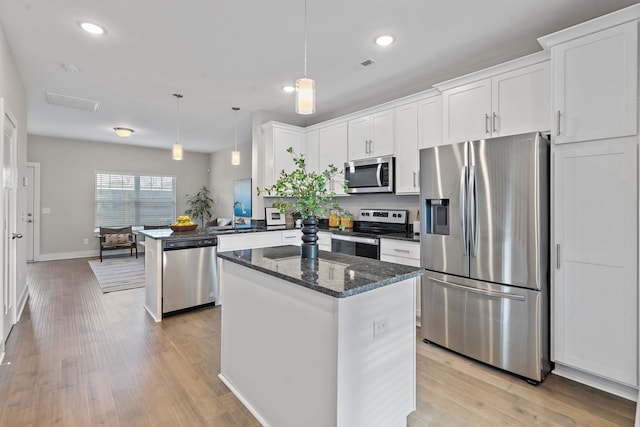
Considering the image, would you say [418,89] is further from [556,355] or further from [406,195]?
[556,355]

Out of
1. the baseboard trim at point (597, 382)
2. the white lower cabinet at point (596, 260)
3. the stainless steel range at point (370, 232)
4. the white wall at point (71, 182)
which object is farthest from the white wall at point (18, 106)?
the baseboard trim at point (597, 382)

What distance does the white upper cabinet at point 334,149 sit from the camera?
440 centimetres

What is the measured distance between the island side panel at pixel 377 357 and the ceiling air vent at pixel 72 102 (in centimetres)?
500

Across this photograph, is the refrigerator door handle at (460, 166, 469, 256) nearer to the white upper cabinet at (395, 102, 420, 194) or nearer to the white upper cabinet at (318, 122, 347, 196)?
the white upper cabinet at (395, 102, 420, 194)

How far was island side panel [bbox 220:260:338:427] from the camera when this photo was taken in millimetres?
1456

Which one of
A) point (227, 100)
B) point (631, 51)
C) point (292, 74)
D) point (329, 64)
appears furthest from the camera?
point (227, 100)

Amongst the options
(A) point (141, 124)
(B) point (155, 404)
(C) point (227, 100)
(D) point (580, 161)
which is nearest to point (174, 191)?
(A) point (141, 124)

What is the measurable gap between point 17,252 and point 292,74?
141 inches

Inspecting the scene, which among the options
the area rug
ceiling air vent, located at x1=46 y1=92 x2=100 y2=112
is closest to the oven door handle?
the area rug

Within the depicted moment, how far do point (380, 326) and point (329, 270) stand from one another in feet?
1.26

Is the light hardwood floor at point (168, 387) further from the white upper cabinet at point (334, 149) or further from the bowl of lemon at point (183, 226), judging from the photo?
the white upper cabinet at point (334, 149)

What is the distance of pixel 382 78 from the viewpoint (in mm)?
3656

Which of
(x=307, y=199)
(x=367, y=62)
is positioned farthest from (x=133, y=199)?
(x=307, y=199)

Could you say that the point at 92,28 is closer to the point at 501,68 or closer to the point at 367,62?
the point at 367,62
